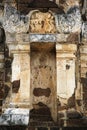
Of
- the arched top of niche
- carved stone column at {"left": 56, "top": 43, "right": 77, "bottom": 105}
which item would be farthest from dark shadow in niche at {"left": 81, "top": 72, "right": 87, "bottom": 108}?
the arched top of niche

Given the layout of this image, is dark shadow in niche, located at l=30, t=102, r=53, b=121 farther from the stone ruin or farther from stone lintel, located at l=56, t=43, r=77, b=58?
stone lintel, located at l=56, t=43, r=77, b=58

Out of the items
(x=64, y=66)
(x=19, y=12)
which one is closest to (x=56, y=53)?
(x=64, y=66)

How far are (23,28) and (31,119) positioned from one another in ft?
7.14

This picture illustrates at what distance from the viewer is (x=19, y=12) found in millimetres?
11742

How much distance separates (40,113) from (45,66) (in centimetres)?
119

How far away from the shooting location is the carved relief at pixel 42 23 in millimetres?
11641

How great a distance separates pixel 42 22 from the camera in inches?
462

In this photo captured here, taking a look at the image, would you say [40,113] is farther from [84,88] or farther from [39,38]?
[39,38]

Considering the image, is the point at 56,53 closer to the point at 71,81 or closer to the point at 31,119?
the point at 71,81

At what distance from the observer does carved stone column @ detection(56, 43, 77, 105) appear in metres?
11.3

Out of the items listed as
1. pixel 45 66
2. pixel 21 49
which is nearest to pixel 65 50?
pixel 45 66

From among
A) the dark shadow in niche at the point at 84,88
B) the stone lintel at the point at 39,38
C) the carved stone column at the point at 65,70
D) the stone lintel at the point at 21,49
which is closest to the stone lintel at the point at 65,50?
the carved stone column at the point at 65,70

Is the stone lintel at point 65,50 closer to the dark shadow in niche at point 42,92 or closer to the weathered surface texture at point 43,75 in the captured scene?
the weathered surface texture at point 43,75

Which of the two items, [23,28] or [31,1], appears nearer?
[23,28]
